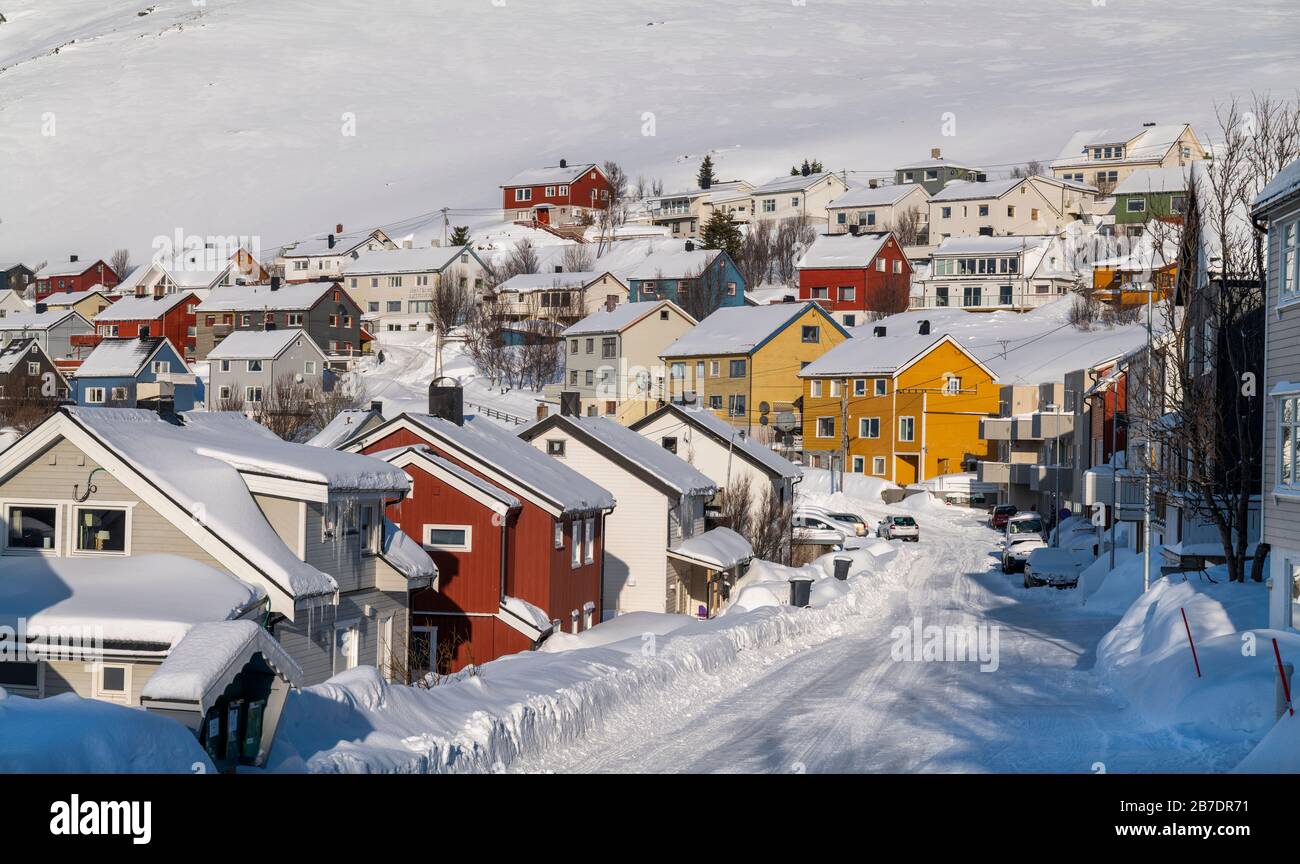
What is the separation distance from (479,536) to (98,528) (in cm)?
1096

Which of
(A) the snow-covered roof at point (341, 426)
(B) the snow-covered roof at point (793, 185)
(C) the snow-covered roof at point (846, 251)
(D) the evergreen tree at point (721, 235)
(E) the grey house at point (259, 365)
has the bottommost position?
(A) the snow-covered roof at point (341, 426)

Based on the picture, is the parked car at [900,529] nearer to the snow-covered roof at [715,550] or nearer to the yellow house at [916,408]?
the snow-covered roof at [715,550]

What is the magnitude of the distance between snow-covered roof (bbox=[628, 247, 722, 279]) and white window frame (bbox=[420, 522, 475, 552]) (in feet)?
285

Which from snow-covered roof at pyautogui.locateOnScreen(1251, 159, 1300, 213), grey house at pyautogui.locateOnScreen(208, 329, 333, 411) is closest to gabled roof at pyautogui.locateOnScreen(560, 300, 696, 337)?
grey house at pyautogui.locateOnScreen(208, 329, 333, 411)

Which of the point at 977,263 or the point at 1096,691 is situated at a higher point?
the point at 977,263

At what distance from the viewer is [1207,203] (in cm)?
3675

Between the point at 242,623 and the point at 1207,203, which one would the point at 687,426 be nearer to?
the point at 1207,203

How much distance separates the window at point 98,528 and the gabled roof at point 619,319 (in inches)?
2931

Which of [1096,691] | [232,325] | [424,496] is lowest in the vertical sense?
[1096,691]

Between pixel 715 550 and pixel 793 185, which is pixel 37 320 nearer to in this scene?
pixel 793 185

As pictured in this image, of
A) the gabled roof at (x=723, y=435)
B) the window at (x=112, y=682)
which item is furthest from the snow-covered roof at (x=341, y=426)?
the window at (x=112, y=682)

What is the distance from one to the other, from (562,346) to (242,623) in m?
99.8

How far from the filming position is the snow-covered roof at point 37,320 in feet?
420
